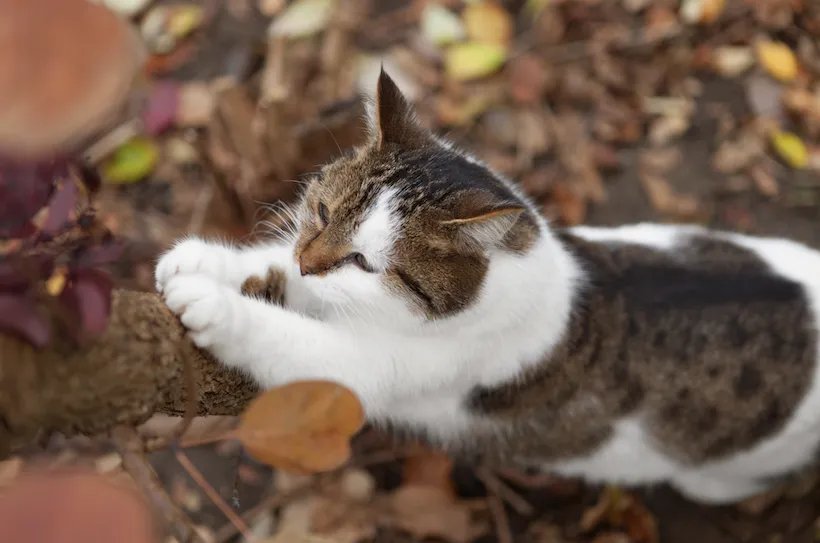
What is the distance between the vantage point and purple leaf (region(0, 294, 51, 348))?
654 mm

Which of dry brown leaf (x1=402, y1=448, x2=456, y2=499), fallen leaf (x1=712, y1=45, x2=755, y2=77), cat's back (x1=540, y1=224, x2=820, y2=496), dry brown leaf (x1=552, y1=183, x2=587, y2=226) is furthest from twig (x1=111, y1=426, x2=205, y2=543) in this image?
fallen leaf (x1=712, y1=45, x2=755, y2=77)

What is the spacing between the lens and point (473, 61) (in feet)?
9.37

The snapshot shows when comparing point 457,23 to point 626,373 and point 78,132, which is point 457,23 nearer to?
point 626,373

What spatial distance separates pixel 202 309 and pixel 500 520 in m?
1.52

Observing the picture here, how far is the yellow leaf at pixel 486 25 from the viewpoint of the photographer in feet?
9.66

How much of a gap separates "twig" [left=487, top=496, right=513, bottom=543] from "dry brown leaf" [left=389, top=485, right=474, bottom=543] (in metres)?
0.18

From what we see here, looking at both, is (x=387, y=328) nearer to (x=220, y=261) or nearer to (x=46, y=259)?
(x=220, y=261)

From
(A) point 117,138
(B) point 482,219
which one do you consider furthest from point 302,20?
(B) point 482,219

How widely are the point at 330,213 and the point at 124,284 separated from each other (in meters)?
0.55

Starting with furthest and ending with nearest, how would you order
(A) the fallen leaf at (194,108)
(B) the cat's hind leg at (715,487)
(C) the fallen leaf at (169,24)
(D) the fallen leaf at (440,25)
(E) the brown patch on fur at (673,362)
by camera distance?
(D) the fallen leaf at (440,25) < (C) the fallen leaf at (169,24) < (A) the fallen leaf at (194,108) < (B) the cat's hind leg at (715,487) < (E) the brown patch on fur at (673,362)

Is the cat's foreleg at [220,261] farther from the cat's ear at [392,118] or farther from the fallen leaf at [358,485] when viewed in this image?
the fallen leaf at [358,485]

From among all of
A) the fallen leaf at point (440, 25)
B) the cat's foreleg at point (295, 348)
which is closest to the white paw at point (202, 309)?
the cat's foreleg at point (295, 348)

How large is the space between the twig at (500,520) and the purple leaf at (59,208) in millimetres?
1875

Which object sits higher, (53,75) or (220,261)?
(53,75)
